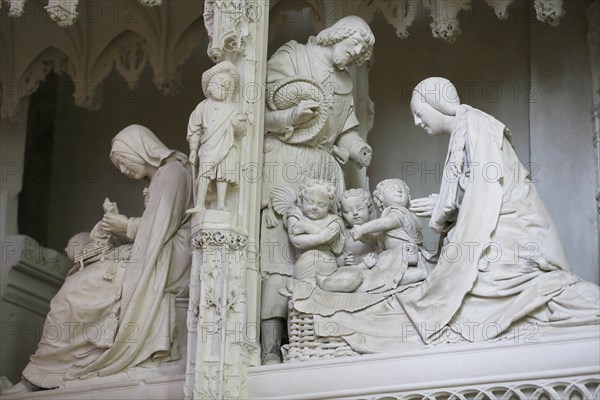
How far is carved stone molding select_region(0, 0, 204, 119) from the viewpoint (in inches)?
423

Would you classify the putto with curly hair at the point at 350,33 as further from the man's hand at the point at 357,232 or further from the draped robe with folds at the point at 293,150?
the man's hand at the point at 357,232

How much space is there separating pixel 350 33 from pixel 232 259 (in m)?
1.80

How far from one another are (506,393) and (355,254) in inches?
63.0

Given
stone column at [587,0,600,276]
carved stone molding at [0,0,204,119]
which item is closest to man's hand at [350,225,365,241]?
stone column at [587,0,600,276]

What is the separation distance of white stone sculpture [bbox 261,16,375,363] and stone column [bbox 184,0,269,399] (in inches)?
7.5

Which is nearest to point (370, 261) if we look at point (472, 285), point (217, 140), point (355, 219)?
point (355, 219)

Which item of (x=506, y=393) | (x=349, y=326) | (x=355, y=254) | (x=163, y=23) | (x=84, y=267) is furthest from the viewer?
(x=163, y=23)

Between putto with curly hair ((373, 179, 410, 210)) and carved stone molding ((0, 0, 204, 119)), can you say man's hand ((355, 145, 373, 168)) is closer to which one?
putto with curly hair ((373, 179, 410, 210))

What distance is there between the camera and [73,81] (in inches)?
445

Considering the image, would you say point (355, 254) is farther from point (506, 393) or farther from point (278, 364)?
point (506, 393)

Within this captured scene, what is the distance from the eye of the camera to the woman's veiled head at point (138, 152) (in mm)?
9250

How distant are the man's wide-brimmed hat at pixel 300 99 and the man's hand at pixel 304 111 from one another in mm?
52

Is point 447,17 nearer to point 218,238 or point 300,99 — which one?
point 300,99

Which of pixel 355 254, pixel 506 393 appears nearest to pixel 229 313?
pixel 355 254
